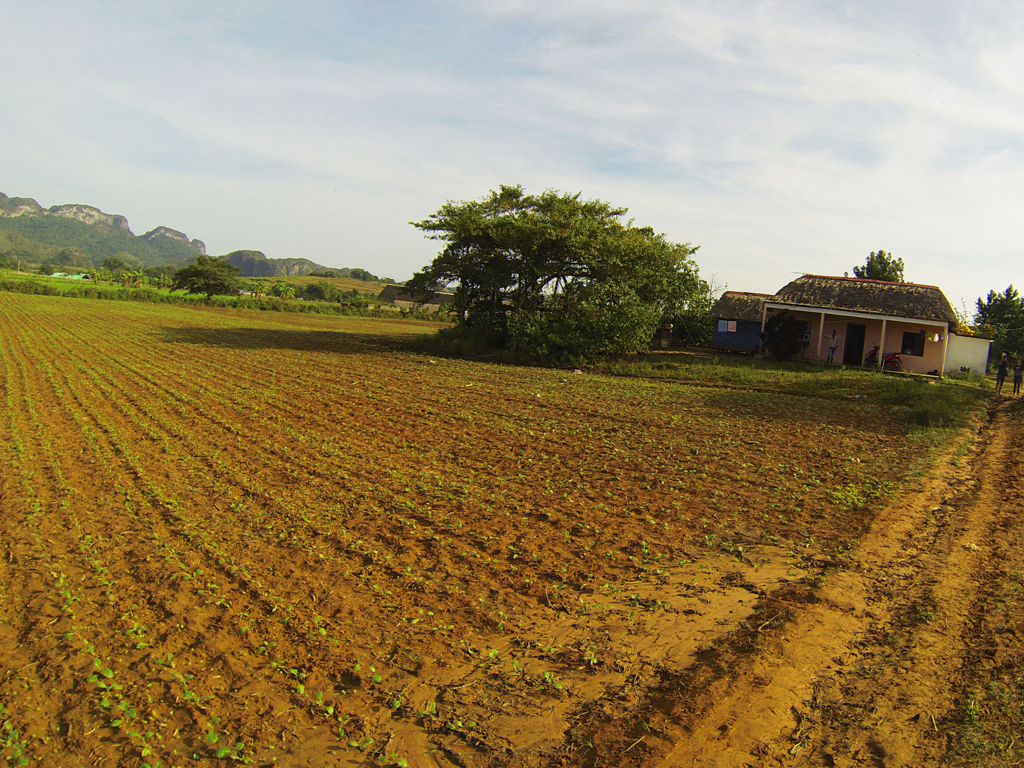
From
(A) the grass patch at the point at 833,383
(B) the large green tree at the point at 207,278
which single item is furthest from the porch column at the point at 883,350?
(B) the large green tree at the point at 207,278

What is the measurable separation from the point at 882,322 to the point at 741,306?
21.8 ft

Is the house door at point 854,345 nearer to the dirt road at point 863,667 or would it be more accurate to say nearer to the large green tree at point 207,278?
the dirt road at point 863,667

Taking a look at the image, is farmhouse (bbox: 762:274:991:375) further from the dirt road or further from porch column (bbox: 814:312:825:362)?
the dirt road

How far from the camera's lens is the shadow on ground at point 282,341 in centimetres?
Answer: 2691

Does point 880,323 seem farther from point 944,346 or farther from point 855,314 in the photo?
point 944,346

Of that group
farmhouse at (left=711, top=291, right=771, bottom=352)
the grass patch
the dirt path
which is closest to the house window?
the grass patch

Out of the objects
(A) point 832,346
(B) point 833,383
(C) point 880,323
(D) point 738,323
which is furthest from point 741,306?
(B) point 833,383

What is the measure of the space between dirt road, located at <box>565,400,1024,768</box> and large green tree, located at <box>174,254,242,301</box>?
7021 cm

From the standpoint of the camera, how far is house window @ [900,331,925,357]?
25.1 metres

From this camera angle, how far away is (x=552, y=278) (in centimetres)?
2620

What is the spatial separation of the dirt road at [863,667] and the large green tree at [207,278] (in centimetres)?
7021

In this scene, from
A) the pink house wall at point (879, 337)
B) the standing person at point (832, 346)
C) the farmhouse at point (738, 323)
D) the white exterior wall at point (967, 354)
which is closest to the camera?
the pink house wall at point (879, 337)

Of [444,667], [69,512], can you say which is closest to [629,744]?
[444,667]

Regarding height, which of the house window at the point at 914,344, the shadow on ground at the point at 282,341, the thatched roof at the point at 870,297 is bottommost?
the shadow on ground at the point at 282,341
